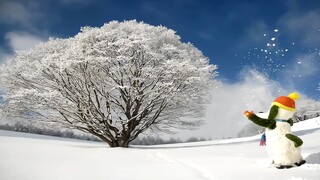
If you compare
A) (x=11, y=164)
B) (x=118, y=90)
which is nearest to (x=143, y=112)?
(x=118, y=90)

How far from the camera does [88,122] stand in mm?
12961

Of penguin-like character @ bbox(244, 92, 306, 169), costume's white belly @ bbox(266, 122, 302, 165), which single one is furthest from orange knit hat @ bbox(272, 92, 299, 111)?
costume's white belly @ bbox(266, 122, 302, 165)

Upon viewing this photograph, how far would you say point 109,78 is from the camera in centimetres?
1309

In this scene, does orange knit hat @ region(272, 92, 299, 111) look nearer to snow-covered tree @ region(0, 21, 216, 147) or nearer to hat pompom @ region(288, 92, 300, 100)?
hat pompom @ region(288, 92, 300, 100)

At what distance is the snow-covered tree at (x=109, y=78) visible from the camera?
1231cm

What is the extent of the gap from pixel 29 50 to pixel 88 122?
14.7 ft

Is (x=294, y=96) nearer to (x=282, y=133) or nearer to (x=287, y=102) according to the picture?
(x=287, y=102)

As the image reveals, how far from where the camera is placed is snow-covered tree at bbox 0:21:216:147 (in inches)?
485

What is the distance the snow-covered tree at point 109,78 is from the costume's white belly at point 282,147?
620 cm

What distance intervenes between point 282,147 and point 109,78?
28.8 feet

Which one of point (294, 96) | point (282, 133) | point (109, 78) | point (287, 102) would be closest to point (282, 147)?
point (282, 133)

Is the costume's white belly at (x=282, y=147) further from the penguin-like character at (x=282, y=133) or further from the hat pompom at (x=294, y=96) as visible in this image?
the hat pompom at (x=294, y=96)

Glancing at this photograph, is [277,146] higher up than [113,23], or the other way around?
[113,23]

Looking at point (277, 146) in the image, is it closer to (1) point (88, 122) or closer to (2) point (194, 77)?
(2) point (194, 77)
